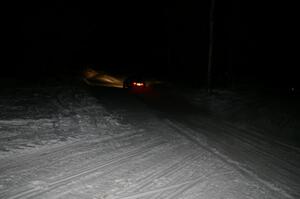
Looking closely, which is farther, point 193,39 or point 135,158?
point 193,39

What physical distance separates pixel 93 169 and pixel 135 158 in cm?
138

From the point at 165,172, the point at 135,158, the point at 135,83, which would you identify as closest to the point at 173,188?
the point at 165,172

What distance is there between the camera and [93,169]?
720 centimetres

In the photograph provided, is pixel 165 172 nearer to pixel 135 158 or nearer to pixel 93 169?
pixel 135 158

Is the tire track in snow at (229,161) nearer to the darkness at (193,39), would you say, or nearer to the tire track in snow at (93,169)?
the tire track in snow at (93,169)

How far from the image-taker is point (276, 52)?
2947cm

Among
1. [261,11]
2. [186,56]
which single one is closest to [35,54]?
[186,56]

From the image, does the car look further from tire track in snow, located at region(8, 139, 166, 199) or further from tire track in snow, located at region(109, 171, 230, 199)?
tire track in snow, located at region(109, 171, 230, 199)

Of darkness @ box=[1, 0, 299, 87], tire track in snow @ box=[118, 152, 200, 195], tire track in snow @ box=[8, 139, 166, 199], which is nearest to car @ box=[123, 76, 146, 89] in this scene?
darkness @ box=[1, 0, 299, 87]

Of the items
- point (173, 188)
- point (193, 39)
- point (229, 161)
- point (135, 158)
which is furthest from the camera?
point (193, 39)

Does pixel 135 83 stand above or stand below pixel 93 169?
above

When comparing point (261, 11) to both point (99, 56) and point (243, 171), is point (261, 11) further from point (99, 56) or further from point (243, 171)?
point (99, 56)

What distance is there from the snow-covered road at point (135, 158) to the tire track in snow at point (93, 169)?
0.4 inches

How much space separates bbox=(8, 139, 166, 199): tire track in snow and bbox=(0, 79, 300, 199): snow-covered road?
0.01 meters
